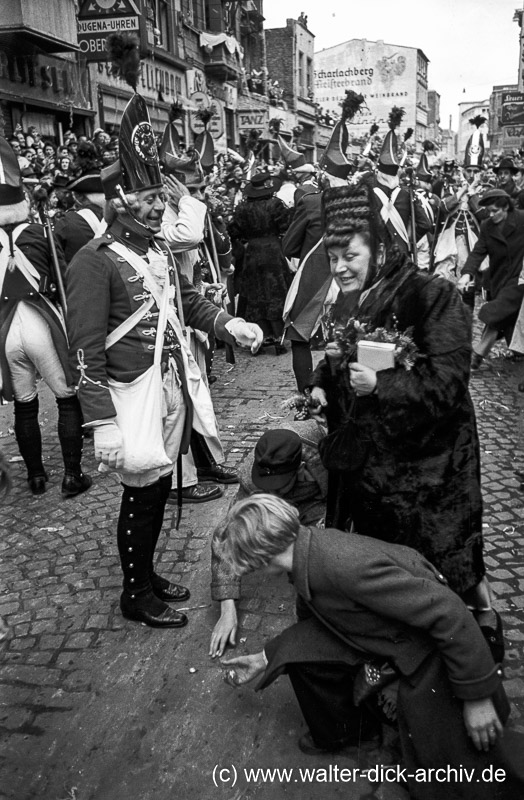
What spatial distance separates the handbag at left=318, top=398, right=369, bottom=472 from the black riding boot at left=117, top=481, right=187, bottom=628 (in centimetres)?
90

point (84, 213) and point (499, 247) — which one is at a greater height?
point (84, 213)

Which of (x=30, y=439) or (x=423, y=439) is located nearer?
(x=423, y=439)

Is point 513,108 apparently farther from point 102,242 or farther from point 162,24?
point 102,242

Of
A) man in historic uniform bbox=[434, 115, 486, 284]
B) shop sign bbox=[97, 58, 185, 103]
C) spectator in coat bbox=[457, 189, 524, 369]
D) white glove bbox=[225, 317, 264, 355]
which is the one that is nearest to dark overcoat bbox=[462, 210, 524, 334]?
spectator in coat bbox=[457, 189, 524, 369]

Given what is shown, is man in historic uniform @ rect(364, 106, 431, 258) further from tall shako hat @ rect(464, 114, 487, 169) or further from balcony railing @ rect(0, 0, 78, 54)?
balcony railing @ rect(0, 0, 78, 54)

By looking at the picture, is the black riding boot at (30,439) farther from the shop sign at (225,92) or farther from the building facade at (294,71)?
the building facade at (294,71)

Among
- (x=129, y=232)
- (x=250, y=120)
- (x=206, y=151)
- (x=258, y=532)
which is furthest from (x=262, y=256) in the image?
(x=250, y=120)

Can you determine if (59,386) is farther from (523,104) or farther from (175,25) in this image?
(523,104)

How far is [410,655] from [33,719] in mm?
1503

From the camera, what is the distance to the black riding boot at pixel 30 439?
467 centimetres

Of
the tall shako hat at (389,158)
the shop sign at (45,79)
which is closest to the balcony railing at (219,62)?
the shop sign at (45,79)

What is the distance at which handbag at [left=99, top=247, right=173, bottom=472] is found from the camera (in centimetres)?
284

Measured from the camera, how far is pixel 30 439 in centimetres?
469

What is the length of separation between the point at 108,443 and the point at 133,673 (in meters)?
0.99
